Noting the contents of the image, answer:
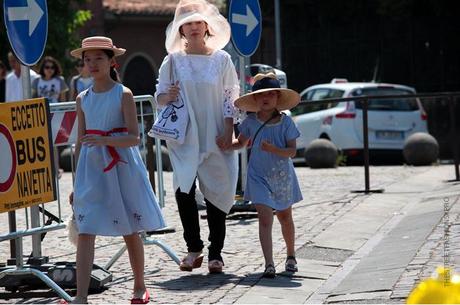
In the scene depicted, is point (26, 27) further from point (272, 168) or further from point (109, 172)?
point (272, 168)

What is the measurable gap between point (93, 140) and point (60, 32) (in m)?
24.5

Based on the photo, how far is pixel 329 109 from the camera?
2136 centimetres

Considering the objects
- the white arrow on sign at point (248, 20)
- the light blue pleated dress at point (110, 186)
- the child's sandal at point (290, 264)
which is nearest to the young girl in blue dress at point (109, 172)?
the light blue pleated dress at point (110, 186)

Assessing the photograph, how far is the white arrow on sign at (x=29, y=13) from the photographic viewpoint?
869cm

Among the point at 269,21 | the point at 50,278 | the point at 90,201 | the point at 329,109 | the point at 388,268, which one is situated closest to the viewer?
the point at 90,201

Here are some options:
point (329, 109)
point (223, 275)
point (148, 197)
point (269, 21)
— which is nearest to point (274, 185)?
point (223, 275)

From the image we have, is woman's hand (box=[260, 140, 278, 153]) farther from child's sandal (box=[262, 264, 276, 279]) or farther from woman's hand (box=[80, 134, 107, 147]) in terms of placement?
woman's hand (box=[80, 134, 107, 147])

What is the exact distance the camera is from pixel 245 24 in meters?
12.8

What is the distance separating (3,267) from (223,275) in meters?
1.57

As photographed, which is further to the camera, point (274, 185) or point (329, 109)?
point (329, 109)

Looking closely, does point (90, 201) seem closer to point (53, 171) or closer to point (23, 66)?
point (53, 171)

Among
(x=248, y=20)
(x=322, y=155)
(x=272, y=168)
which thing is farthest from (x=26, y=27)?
(x=322, y=155)

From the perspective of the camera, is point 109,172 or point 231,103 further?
point 231,103

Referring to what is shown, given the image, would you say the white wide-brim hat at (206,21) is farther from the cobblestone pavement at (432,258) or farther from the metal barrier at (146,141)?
the cobblestone pavement at (432,258)
